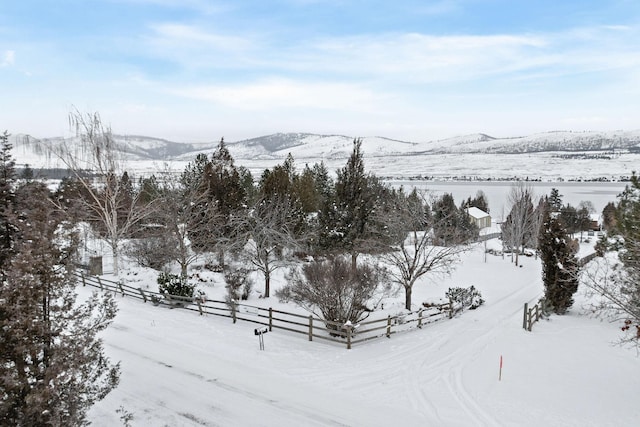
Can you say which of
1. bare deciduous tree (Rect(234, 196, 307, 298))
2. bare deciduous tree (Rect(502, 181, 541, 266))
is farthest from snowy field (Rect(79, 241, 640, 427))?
bare deciduous tree (Rect(502, 181, 541, 266))

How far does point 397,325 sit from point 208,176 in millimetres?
19888

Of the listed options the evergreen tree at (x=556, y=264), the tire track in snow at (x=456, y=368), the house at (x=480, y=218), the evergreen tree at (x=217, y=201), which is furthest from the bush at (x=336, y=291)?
the house at (x=480, y=218)

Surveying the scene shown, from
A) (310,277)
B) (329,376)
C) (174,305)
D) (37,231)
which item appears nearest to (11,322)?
(37,231)

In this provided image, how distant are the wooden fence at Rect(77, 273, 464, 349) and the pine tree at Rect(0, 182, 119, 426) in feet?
29.2

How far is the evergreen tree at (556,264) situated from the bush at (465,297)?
347 cm

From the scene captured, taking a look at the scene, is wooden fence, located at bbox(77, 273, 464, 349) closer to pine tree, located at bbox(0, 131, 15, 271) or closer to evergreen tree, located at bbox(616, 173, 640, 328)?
pine tree, located at bbox(0, 131, 15, 271)

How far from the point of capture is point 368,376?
12312mm

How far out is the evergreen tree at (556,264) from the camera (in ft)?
71.4

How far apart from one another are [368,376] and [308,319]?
5415mm

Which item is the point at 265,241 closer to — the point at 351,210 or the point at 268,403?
the point at 351,210

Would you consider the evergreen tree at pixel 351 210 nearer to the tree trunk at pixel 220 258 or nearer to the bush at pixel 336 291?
the tree trunk at pixel 220 258

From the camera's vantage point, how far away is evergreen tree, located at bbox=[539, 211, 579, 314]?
21750mm

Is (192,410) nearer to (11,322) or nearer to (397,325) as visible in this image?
(11,322)

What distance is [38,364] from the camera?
660 cm
